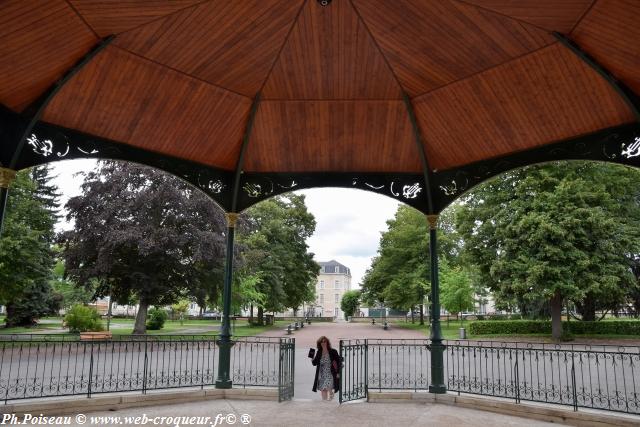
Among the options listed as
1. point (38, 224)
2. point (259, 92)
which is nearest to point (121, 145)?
point (259, 92)

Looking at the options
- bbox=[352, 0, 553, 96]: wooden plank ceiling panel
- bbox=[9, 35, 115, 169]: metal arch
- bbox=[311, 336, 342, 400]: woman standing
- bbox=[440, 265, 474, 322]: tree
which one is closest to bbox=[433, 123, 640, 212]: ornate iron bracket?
bbox=[352, 0, 553, 96]: wooden plank ceiling panel

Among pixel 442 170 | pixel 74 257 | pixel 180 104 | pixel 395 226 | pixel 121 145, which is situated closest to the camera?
pixel 180 104

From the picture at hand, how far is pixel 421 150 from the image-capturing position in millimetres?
9172

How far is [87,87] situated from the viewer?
7.04m

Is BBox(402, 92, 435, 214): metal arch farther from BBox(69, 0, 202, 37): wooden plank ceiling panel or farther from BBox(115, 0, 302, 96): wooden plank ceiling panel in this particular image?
BBox(69, 0, 202, 37): wooden plank ceiling panel

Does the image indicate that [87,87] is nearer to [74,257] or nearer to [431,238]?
[431,238]

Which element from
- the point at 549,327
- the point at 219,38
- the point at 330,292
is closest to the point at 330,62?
the point at 219,38

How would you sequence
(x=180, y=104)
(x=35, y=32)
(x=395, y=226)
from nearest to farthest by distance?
1. (x=35, y=32)
2. (x=180, y=104)
3. (x=395, y=226)

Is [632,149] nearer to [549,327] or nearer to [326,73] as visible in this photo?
[326,73]

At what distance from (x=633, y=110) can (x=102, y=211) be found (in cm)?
2265

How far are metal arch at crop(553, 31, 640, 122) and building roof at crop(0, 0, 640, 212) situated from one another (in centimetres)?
2

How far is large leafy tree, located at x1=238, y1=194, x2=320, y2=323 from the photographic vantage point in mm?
35062

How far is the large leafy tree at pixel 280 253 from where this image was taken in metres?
35.1

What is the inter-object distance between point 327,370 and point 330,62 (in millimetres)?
5710
